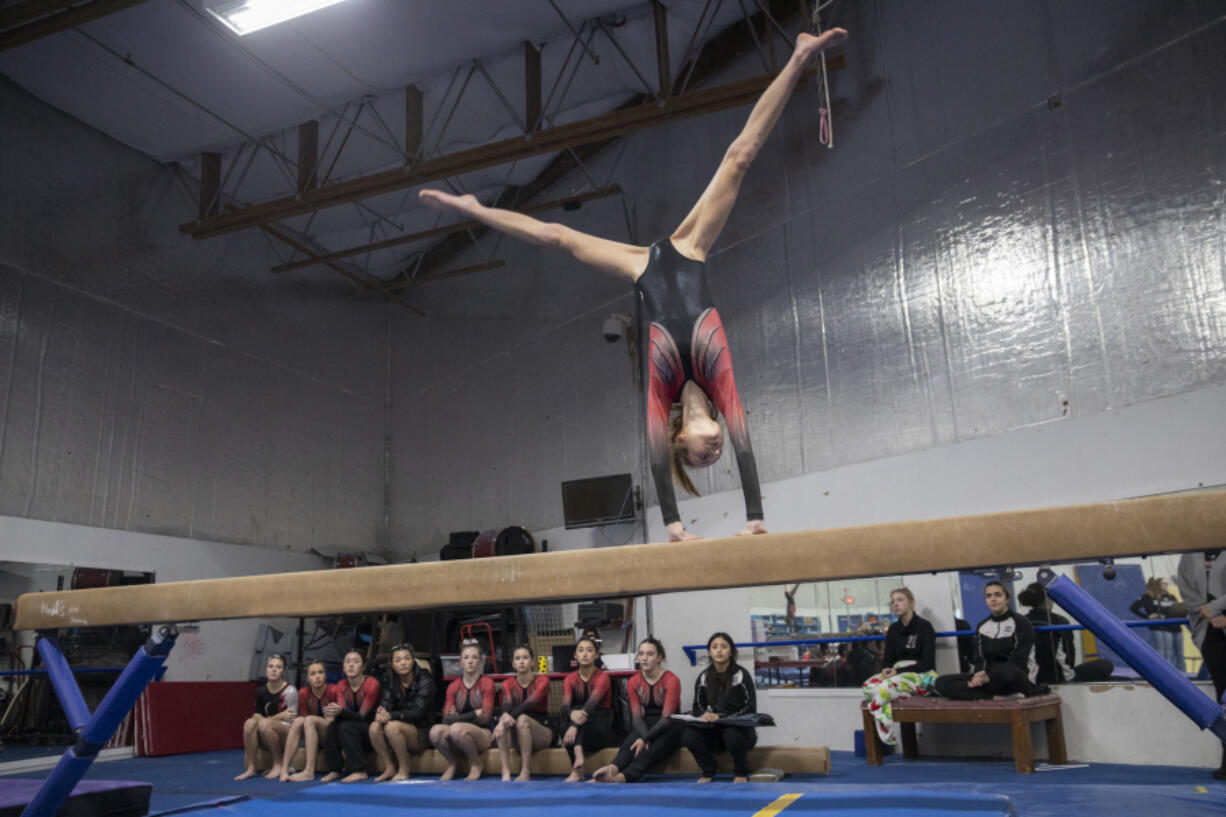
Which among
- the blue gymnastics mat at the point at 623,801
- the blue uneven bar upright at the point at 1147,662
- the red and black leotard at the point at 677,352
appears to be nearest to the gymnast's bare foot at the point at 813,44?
the red and black leotard at the point at 677,352

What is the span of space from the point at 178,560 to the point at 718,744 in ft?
23.3

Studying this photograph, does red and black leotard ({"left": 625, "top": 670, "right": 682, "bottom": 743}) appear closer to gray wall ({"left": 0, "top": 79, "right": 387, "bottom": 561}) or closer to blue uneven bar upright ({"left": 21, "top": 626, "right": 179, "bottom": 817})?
blue uneven bar upright ({"left": 21, "top": 626, "right": 179, "bottom": 817})

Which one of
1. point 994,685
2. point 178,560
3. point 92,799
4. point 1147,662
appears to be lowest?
point 92,799

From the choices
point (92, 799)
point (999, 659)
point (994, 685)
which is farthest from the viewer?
point (999, 659)

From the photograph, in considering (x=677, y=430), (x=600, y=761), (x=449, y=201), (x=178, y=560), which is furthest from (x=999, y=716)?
(x=178, y=560)

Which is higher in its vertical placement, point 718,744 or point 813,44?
point 813,44

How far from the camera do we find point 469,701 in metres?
6.86

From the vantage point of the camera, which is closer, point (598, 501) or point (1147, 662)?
point (1147, 662)

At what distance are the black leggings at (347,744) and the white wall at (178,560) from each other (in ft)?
11.7

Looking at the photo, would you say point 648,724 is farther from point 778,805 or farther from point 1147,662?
point 1147,662

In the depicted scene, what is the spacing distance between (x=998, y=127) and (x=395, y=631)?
8758 mm

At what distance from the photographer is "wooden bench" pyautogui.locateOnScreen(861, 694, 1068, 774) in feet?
18.7

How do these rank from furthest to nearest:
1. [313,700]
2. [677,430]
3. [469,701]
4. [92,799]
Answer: [313,700], [469,701], [677,430], [92,799]

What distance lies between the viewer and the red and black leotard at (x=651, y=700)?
20.6 ft
